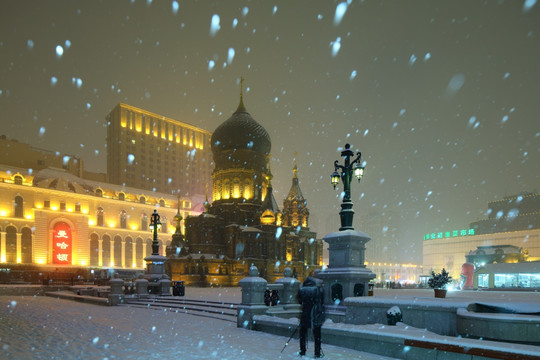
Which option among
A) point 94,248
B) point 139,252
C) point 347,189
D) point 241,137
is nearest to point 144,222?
point 139,252

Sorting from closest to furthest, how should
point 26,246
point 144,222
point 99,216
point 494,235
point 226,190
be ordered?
1. point 226,190
2. point 26,246
3. point 99,216
4. point 144,222
5. point 494,235

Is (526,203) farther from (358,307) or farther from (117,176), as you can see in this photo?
(358,307)

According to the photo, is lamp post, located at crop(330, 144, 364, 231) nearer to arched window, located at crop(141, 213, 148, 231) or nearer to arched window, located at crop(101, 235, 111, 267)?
arched window, located at crop(101, 235, 111, 267)

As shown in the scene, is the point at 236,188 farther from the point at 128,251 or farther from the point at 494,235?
the point at 494,235

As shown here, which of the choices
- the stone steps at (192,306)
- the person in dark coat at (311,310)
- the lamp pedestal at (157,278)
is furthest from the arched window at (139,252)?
the person in dark coat at (311,310)

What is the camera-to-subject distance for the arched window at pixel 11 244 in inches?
2219

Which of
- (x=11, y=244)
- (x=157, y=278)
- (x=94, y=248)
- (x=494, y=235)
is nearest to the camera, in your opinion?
(x=157, y=278)

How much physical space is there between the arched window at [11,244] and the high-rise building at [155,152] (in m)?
48.2

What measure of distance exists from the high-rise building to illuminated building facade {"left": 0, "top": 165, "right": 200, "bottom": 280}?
29.4 meters


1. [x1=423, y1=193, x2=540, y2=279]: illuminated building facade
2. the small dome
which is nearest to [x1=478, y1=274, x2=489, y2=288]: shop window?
the small dome

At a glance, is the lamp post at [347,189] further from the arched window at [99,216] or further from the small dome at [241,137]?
the arched window at [99,216]

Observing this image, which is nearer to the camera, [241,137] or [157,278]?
[157,278]

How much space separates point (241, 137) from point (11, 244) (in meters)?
33.6

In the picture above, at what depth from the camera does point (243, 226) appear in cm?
5128
